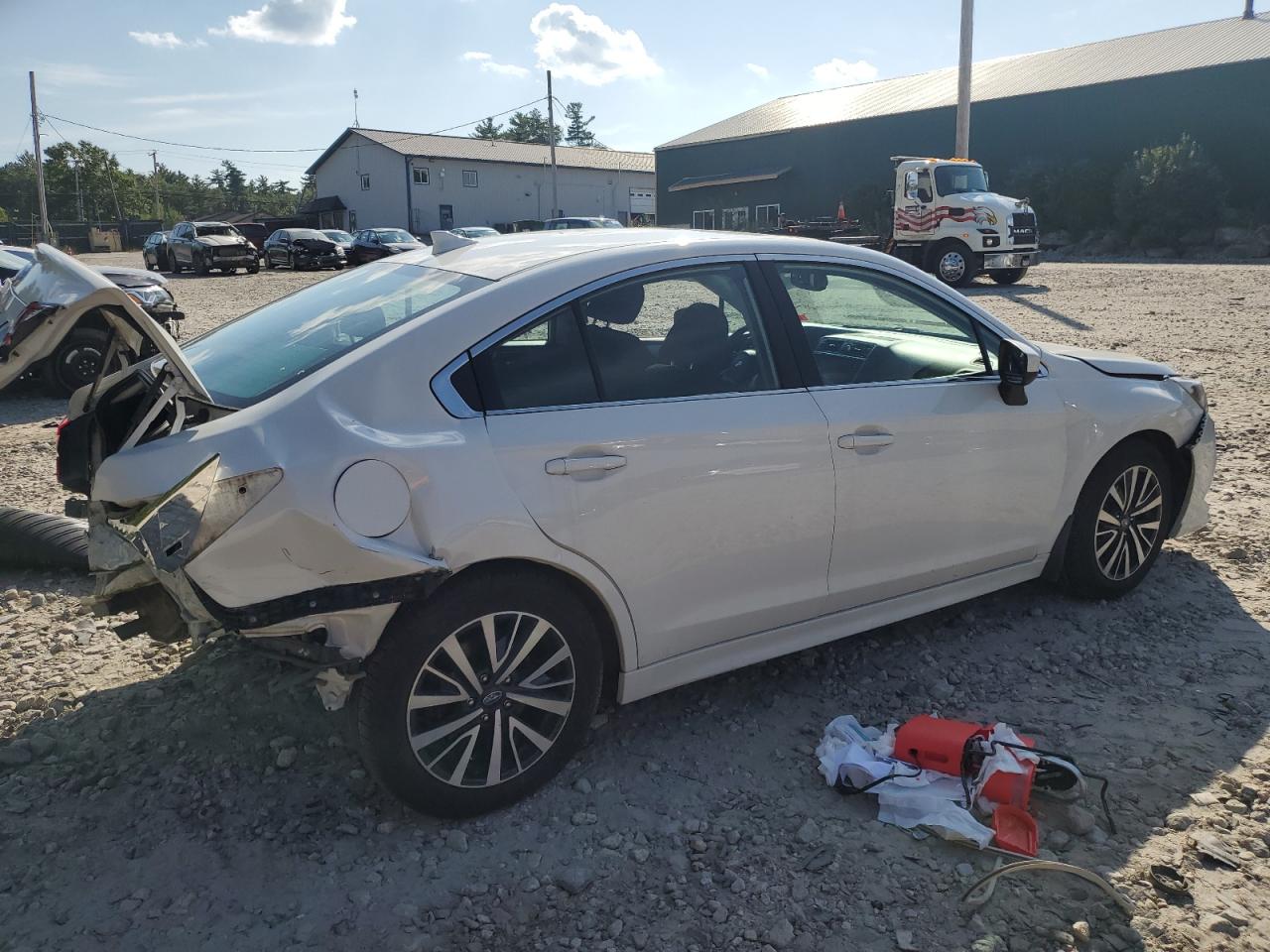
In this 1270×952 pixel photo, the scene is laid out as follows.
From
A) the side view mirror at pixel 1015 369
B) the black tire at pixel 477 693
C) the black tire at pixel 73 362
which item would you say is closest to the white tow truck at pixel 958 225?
the black tire at pixel 73 362

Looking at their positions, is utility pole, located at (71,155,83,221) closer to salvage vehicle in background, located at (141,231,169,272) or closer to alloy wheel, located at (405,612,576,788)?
salvage vehicle in background, located at (141,231,169,272)

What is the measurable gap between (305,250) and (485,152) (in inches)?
961

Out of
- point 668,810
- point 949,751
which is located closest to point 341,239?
point 668,810

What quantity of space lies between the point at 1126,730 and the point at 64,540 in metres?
4.72

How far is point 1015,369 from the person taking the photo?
370 centimetres

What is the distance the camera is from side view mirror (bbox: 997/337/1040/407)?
3686 millimetres

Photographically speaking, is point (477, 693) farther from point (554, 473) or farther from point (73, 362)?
point (73, 362)

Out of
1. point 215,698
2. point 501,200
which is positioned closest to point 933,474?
point 215,698

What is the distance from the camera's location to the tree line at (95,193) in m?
77.6

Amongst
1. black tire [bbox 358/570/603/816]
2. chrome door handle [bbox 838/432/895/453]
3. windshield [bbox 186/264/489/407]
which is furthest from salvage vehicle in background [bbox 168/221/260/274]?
black tire [bbox 358/570/603/816]

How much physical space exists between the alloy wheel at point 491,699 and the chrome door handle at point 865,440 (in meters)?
1.20

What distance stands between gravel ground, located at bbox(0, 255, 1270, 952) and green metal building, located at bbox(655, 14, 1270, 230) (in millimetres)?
33092

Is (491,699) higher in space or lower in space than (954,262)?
lower

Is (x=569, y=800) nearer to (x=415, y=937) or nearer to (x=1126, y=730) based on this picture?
(x=415, y=937)
